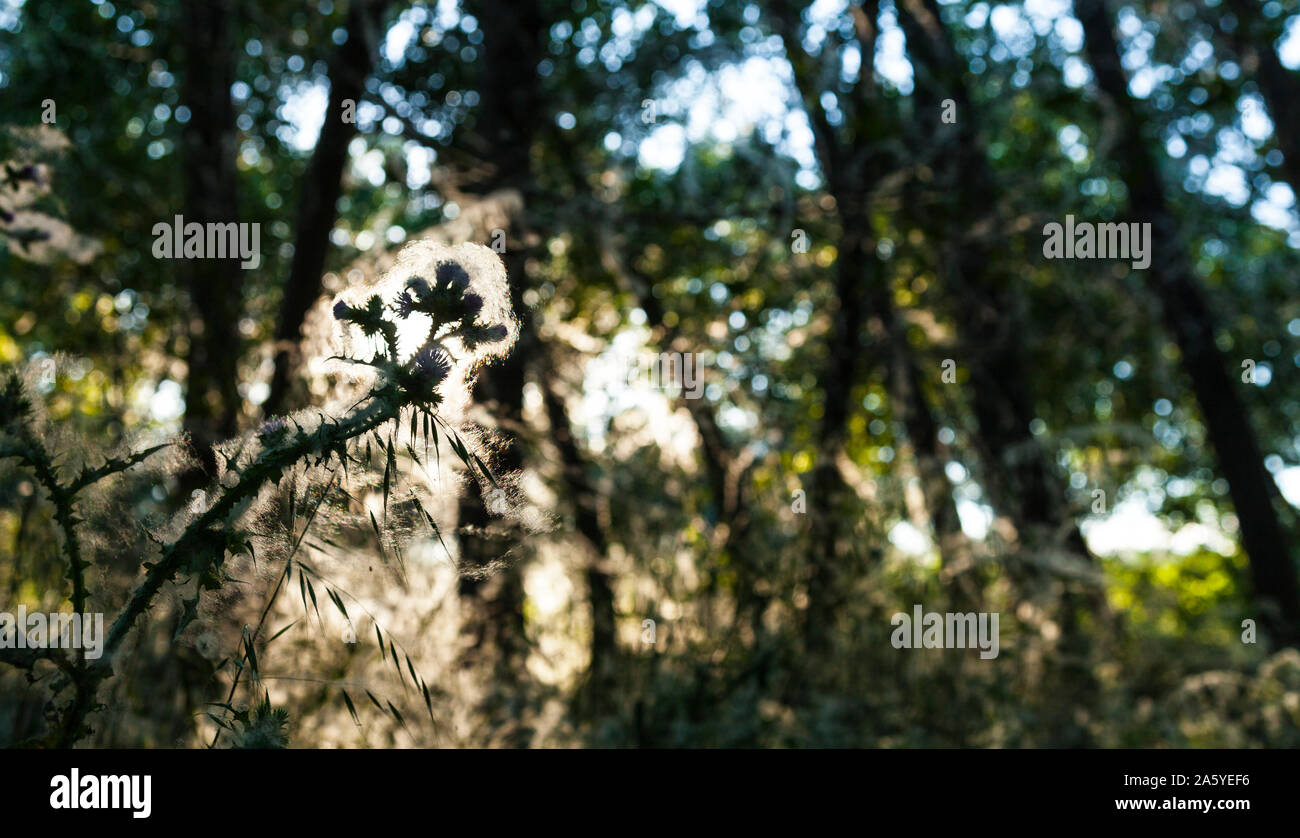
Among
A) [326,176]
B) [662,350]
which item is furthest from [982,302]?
[326,176]

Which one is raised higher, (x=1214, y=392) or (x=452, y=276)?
(x=1214, y=392)

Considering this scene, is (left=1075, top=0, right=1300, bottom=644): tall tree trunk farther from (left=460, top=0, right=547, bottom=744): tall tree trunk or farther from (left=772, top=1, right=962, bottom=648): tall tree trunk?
(left=460, top=0, right=547, bottom=744): tall tree trunk

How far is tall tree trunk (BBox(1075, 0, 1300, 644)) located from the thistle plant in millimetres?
6114

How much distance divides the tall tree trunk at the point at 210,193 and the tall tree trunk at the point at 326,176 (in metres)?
0.48

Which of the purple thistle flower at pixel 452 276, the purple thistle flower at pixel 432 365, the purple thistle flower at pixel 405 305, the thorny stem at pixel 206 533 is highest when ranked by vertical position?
the purple thistle flower at pixel 452 276

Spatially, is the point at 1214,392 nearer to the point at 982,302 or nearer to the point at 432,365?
A: the point at 982,302

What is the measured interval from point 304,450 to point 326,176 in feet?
10.9

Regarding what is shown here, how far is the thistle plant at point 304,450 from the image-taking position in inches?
48.8

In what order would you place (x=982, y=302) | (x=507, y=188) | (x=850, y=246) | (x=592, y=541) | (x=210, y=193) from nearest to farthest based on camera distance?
(x=592, y=541)
(x=507, y=188)
(x=850, y=246)
(x=210, y=193)
(x=982, y=302)

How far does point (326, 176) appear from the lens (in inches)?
166

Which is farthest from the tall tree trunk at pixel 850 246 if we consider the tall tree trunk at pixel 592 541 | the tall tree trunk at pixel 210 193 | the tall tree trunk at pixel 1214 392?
the tall tree trunk at pixel 210 193

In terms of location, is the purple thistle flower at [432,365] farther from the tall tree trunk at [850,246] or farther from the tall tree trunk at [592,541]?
the tall tree trunk at [850,246]

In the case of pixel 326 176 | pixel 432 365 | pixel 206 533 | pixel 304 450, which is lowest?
pixel 206 533

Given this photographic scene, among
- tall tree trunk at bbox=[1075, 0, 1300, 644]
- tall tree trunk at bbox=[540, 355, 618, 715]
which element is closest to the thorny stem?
tall tree trunk at bbox=[540, 355, 618, 715]
